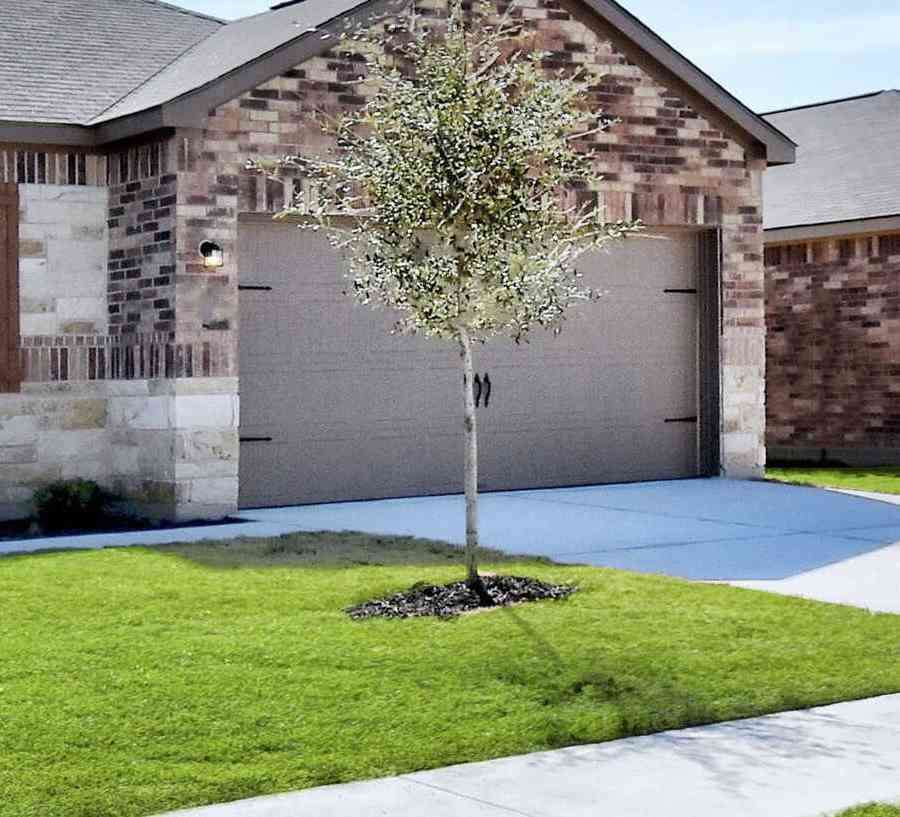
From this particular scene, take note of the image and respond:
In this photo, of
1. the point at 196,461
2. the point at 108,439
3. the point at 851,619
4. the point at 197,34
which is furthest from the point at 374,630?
the point at 197,34

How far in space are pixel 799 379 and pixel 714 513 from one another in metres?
9.29

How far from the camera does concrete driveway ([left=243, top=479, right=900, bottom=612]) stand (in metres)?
12.1

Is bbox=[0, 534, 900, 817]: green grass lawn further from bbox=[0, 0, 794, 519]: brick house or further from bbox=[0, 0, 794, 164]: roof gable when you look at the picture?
bbox=[0, 0, 794, 164]: roof gable

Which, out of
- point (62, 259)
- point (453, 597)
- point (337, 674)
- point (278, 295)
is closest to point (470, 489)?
point (453, 597)

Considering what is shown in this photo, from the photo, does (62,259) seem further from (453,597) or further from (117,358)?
(453,597)

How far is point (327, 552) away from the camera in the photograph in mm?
12461

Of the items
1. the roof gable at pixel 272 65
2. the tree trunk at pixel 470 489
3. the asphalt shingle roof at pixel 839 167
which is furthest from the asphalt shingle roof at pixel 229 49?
the asphalt shingle roof at pixel 839 167

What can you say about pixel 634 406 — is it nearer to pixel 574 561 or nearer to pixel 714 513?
pixel 714 513

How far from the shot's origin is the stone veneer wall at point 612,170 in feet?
49.1

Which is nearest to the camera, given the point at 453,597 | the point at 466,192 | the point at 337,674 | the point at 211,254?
the point at 337,674

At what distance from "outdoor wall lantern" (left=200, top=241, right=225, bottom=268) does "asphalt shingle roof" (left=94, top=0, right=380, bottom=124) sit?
1.26 m

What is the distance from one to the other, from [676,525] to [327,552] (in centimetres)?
326

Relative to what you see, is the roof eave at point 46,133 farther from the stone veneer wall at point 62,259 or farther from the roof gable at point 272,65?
the stone veneer wall at point 62,259

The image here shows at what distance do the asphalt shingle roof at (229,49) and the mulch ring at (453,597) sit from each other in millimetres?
6111
